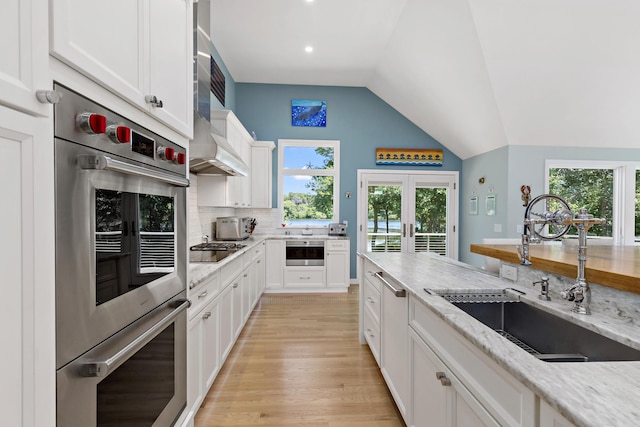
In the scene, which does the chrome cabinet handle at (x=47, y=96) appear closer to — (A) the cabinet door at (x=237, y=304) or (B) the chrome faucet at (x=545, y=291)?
(B) the chrome faucet at (x=545, y=291)

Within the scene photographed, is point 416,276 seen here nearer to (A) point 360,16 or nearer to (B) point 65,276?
(B) point 65,276

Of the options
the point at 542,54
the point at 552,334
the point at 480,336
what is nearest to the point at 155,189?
the point at 480,336

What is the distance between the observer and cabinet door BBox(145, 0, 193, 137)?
45.3 inches

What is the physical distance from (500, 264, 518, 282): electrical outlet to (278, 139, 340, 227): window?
3901 mm

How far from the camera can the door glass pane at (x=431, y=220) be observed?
5.81m

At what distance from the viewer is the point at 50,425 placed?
0.71 meters

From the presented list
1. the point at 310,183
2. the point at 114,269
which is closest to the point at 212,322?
the point at 114,269

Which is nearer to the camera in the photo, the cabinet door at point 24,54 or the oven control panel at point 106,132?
the cabinet door at point 24,54

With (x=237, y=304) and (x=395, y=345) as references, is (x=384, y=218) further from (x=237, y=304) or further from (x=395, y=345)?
(x=395, y=345)

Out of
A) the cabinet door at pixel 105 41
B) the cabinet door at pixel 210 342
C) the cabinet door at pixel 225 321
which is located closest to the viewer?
the cabinet door at pixel 105 41

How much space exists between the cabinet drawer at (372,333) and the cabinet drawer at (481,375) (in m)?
1.00

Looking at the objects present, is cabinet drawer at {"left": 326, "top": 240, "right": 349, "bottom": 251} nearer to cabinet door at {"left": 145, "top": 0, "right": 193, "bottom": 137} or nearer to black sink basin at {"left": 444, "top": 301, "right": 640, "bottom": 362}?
black sink basin at {"left": 444, "top": 301, "right": 640, "bottom": 362}

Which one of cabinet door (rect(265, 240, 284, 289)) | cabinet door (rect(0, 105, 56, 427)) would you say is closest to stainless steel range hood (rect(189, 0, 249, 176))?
cabinet door (rect(0, 105, 56, 427))

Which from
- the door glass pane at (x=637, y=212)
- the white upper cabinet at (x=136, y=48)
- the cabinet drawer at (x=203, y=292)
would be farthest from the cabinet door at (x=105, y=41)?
the door glass pane at (x=637, y=212)
